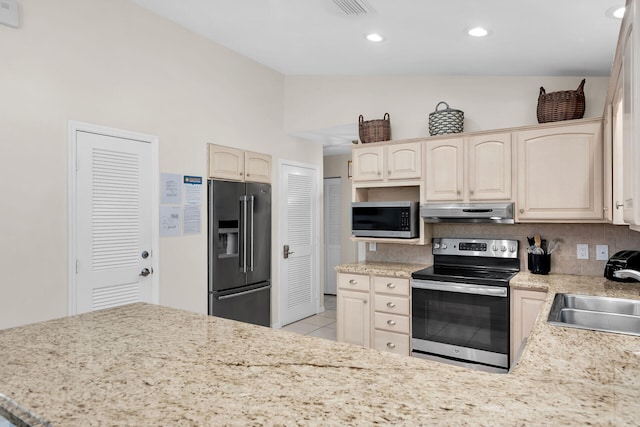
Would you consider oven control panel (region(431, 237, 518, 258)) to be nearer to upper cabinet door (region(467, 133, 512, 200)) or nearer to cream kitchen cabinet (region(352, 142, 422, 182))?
upper cabinet door (region(467, 133, 512, 200))

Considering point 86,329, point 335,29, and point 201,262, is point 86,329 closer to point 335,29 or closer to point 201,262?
point 201,262

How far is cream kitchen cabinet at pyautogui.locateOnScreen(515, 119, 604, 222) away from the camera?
2.89 m

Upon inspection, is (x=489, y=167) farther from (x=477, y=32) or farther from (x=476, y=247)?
(x=477, y=32)

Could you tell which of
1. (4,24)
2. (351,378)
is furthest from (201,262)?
(351,378)

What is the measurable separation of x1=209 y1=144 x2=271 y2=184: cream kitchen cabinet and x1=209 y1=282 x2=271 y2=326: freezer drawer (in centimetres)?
114

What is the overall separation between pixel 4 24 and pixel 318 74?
9.14 feet

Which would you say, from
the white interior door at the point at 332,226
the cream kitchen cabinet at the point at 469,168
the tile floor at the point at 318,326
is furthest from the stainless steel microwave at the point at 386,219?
the white interior door at the point at 332,226

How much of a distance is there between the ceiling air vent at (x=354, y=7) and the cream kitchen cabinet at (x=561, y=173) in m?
1.54

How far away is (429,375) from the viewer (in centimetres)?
104

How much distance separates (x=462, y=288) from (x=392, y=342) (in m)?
0.80

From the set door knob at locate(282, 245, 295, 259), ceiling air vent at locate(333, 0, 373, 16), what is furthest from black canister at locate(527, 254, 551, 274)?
door knob at locate(282, 245, 295, 259)

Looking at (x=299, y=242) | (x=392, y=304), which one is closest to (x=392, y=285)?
(x=392, y=304)

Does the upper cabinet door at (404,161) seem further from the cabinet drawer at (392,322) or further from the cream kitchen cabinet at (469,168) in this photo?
the cabinet drawer at (392,322)

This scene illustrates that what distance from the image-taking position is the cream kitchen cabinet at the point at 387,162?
11.9 feet
